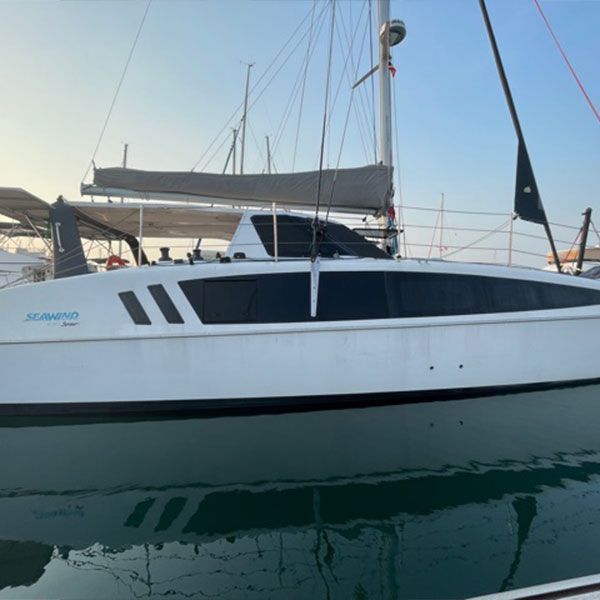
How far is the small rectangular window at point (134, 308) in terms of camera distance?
3.99m

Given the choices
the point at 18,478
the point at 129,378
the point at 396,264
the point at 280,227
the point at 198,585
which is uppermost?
the point at 280,227

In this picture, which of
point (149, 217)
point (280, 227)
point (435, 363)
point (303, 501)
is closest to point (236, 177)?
point (280, 227)

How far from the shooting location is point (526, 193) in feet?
15.0

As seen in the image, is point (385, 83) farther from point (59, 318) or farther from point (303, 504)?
point (303, 504)

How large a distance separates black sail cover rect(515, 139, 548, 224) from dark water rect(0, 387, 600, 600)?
2559 mm

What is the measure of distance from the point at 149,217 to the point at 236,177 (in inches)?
54.9

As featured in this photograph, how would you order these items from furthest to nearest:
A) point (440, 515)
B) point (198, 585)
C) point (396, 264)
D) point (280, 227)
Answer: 1. point (280, 227)
2. point (396, 264)
3. point (440, 515)
4. point (198, 585)

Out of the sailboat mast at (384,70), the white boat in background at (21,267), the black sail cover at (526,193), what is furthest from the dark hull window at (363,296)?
the sailboat mast at (384,70)

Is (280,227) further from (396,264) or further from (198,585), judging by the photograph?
(198,585)

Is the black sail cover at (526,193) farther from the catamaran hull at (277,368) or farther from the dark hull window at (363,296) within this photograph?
the catamaran hull at (277,368)

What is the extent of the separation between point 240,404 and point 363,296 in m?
2.00

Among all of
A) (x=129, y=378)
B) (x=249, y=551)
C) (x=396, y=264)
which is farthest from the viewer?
(x=396, y=264)

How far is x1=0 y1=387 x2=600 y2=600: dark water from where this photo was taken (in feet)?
6.83

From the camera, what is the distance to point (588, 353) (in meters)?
4.59
